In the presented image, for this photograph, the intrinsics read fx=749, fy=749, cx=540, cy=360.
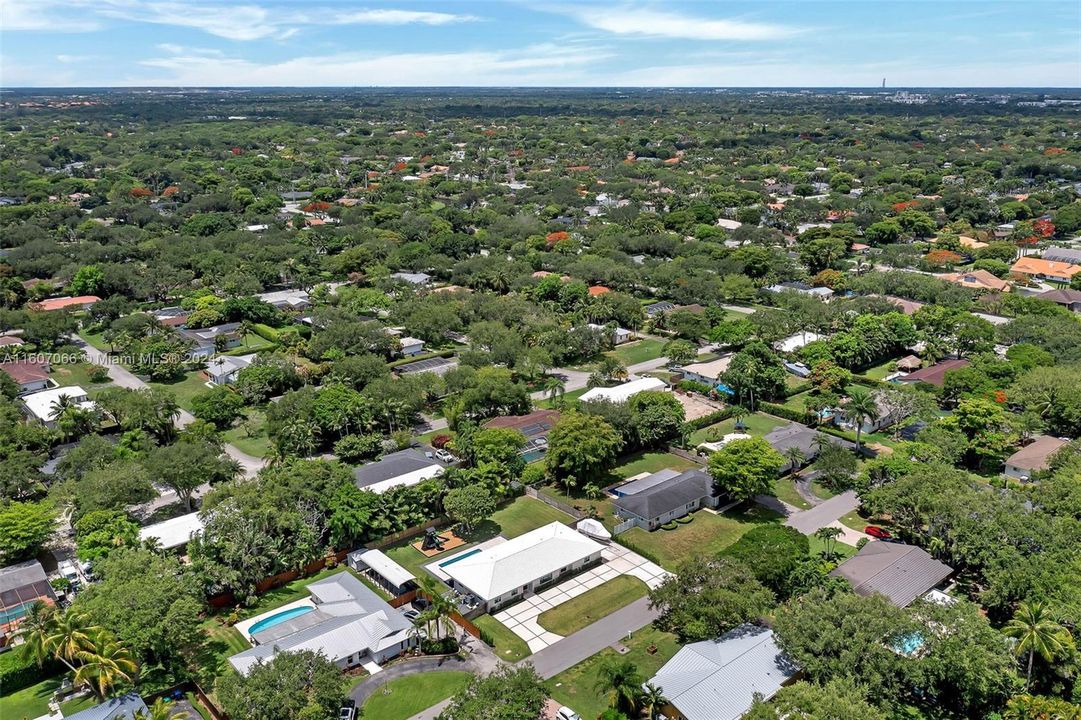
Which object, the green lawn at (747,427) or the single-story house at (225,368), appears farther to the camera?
the single-story house at (225,368)

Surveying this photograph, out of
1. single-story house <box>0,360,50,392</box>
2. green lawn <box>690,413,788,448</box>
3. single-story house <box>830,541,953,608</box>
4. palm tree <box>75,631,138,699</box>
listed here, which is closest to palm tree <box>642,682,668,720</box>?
single-story house <box>830,541,953,608</box>

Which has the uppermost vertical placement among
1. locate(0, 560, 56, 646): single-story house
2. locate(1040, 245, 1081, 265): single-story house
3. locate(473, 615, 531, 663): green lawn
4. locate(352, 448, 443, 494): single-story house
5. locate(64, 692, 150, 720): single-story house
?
locate(1040, 245, 1081, 265): single-story house

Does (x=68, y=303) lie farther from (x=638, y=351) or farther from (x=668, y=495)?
(x=668, y=495)

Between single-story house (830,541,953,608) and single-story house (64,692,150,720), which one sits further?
single-story house (830,541,953,608)

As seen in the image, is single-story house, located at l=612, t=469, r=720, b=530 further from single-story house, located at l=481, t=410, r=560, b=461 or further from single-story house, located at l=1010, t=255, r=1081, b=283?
single-story house, located at l=1010, t=255, r=1081, b=283

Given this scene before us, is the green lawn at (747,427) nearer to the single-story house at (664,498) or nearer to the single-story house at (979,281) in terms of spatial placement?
the single-story house at (664,498)

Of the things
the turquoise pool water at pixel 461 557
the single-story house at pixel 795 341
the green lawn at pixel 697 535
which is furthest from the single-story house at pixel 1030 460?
the turquoise pool water at pixel 461 557

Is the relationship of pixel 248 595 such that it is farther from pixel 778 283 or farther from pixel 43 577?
pixel 778 283
